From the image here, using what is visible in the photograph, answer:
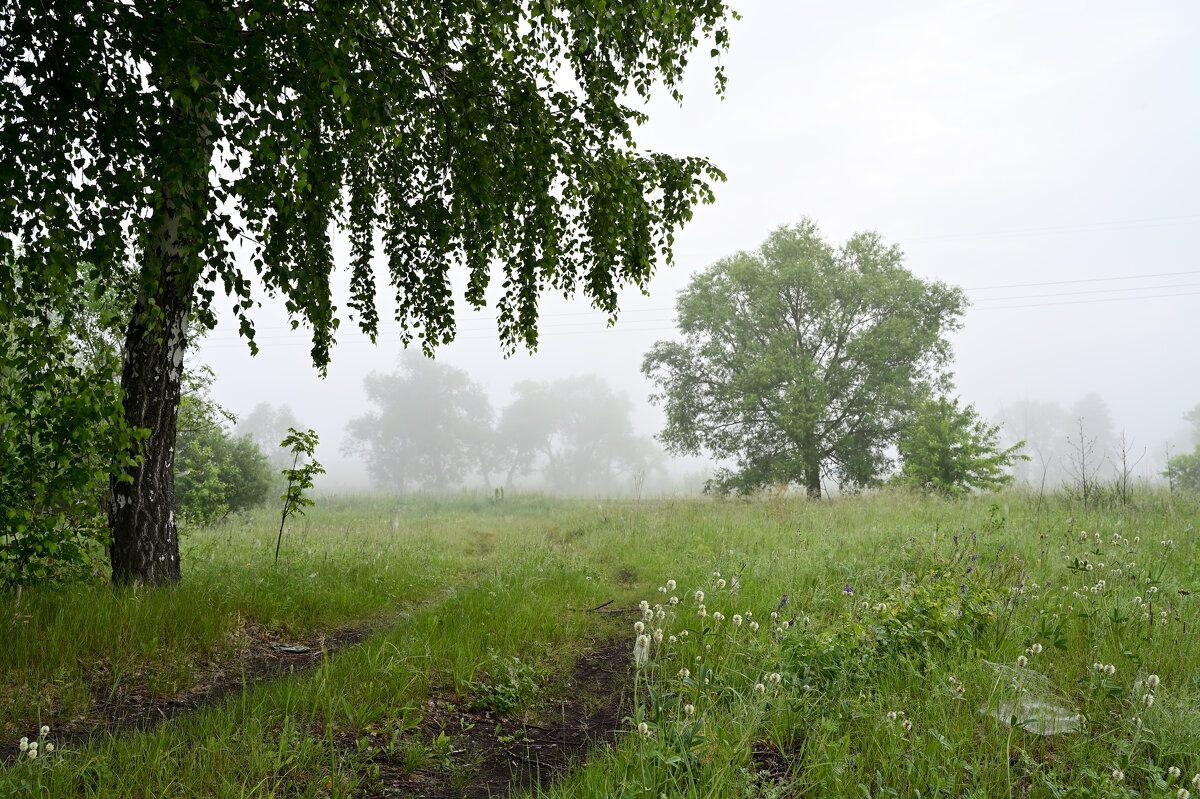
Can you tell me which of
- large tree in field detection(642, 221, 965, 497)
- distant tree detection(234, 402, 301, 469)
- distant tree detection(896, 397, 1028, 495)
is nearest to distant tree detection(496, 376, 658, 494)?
distant tree detection(234, 402, 301, 469)

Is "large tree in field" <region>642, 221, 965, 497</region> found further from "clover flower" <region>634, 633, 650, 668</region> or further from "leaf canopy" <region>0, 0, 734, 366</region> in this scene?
"clover flower" <region>634, 633, 650, 668</region>

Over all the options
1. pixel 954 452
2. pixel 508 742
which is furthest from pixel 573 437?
pixel 508 742

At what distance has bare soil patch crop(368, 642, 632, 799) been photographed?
310 centimetres

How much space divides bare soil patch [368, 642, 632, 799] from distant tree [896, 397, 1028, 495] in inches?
607

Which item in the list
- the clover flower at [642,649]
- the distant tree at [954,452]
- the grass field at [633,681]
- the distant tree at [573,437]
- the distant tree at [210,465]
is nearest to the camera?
the grass field at [633,681]

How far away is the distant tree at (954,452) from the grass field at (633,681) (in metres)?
9.46

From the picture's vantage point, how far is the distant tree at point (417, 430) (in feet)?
215

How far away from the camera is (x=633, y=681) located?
4703 millimetres

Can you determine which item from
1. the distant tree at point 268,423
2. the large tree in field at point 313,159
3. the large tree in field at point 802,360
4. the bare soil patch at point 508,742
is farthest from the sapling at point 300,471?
the distant tree at point 268,423

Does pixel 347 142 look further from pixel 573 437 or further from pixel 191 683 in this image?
pixel 573 437

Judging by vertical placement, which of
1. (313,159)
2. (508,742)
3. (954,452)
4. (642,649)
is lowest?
(508,742)

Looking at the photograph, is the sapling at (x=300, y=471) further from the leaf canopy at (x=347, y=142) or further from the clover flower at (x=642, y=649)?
the clover flower at (x=642, y=649)

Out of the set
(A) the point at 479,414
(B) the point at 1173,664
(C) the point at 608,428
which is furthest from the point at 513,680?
(C) the point at 608,428

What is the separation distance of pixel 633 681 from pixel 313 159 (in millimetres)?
5441
